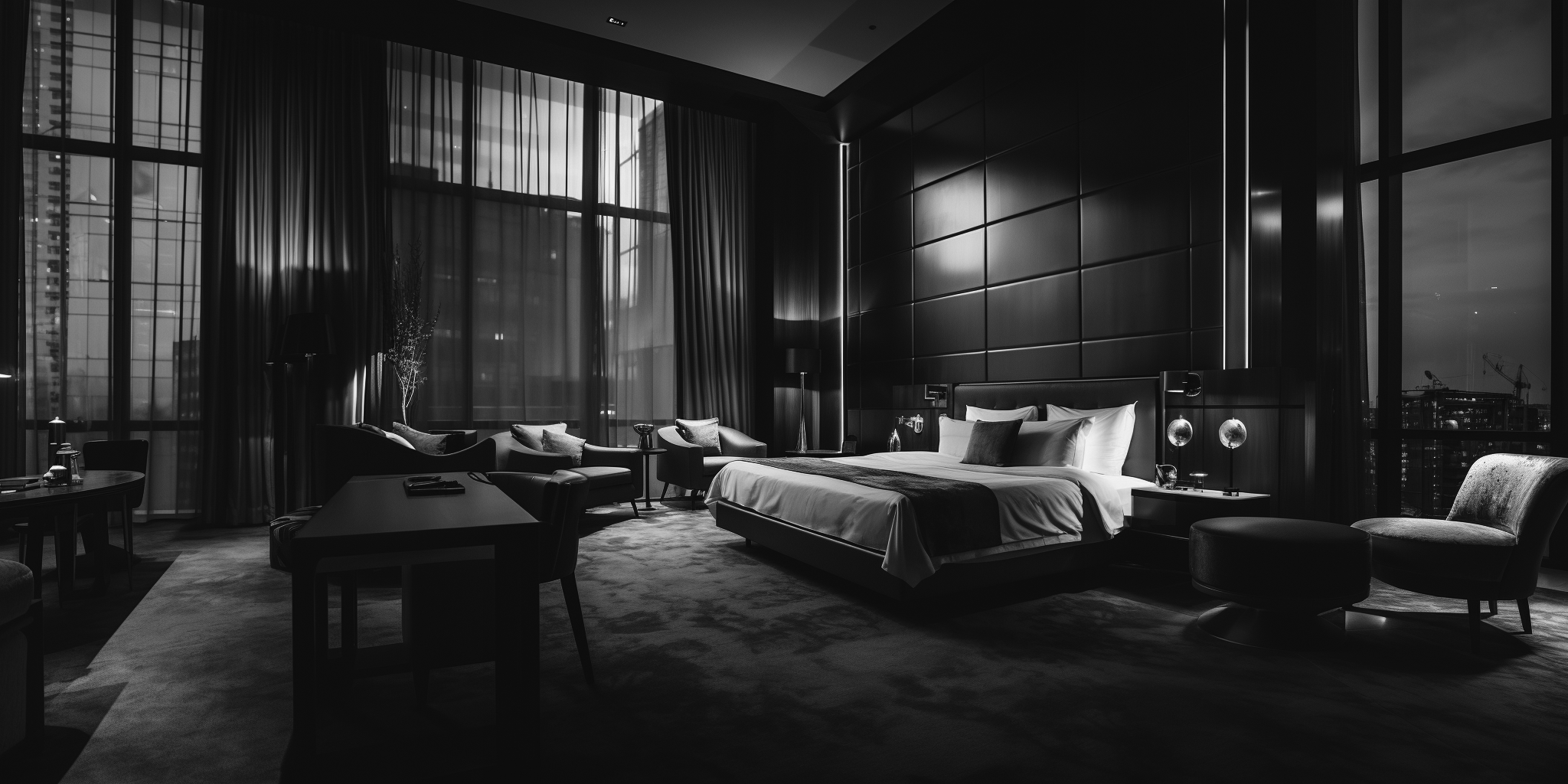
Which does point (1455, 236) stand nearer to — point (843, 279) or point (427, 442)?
point (843, 279)

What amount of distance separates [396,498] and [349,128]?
17.2ft

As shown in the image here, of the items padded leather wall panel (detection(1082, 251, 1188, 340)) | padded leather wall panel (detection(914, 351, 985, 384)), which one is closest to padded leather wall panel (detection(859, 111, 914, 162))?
padded leather wall panel (detection(914, 351, 985, 384))

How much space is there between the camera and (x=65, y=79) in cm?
548

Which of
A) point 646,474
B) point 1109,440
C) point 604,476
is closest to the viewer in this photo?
point 1109,440

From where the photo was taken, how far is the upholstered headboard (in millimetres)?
4535

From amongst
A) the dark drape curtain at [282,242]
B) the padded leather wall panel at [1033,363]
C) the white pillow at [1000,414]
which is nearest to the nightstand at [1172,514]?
the white pillow at [1000,414]

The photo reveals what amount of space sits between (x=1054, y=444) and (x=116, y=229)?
702cm

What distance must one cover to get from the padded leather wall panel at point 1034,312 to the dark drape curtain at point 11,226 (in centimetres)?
716

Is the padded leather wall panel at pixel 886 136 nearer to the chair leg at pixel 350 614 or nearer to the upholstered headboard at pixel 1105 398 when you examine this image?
the upholstered headboard at pixel 1105 398

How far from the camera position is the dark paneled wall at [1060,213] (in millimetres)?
4453

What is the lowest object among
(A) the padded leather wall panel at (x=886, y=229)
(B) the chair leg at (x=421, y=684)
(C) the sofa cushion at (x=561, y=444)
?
(B) the chair leg at (x=421, y=684)

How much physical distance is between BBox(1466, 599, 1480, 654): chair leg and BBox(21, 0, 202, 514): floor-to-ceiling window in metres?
7.86

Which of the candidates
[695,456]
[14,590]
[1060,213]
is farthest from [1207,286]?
[14,590]

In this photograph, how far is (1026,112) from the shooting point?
18.4 feet
